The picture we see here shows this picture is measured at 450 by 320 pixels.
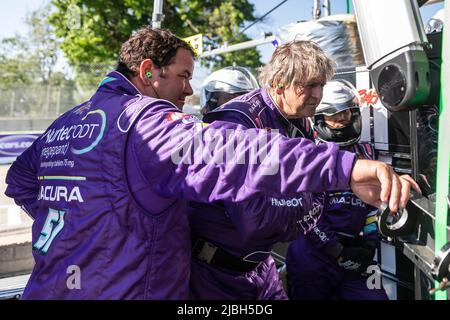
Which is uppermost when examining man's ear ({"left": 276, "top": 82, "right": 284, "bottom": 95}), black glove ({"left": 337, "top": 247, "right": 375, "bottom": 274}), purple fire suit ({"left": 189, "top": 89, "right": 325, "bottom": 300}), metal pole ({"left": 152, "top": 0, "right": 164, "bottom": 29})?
metal pole ({"left": 152, "top": 0, "right": 164, "bottom": 29})

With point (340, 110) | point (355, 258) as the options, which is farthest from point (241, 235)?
point (340, 110)

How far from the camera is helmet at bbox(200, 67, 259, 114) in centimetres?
472

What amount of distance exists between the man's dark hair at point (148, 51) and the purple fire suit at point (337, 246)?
145 cm

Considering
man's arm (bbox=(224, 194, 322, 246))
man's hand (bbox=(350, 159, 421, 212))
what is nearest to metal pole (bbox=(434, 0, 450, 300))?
man's hand (bbox=(350, 159, 421, 212))

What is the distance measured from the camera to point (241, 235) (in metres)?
1.78

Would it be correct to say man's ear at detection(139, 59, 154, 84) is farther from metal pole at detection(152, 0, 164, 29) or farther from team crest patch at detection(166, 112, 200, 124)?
metal pole at detection(152, 0, 164, 29)

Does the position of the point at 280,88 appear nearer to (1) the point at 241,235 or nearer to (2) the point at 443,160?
(1) the point at 241,235

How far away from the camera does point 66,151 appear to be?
1.57 meters

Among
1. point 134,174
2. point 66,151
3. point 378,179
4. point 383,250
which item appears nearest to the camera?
point 378,179

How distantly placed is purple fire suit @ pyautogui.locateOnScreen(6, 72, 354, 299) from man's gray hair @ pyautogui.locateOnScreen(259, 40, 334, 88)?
2.78ft

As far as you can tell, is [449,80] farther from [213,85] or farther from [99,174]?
[213,85]
